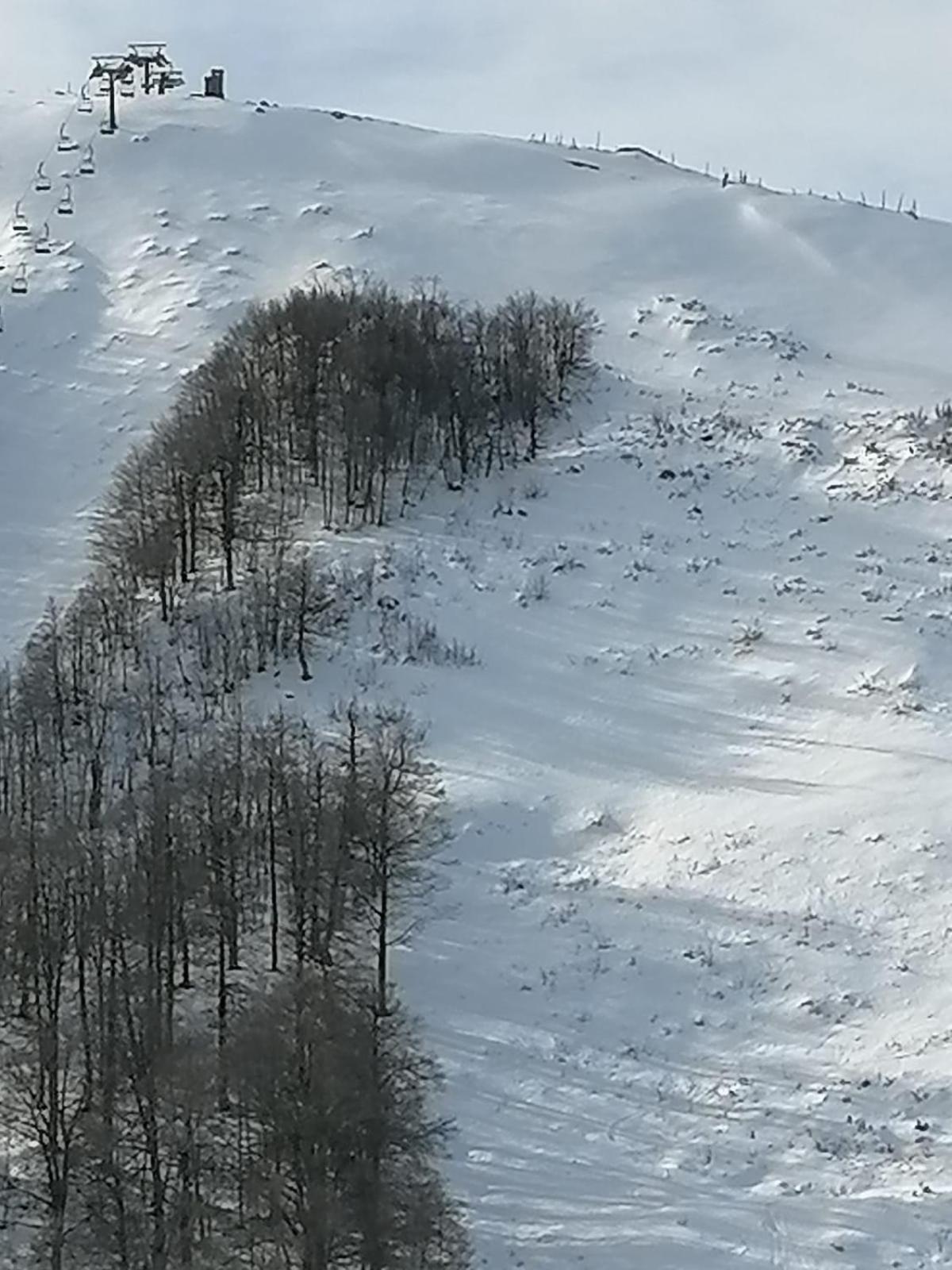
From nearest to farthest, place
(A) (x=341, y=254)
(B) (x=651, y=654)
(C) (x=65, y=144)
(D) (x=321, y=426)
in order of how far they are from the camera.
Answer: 1. (B) (x=651, y=654)
2. (D) (x=321, y=426)
3. (A) (x=341, y=254)
4. (C) (x=65, y=144)

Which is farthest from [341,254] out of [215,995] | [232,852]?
[215,995]

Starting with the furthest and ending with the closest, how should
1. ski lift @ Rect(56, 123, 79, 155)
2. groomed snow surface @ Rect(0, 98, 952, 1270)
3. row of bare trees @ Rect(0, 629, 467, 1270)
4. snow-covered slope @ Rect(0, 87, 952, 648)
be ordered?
ski lift @ Rect(56, 123, 79, 155) < snow-covered slope @ Rect(0, 87, 952, 648) < groomed snow surface @ Rect(0, 98, 952, 1270) < row of bare trees @ Rect(0, 629, 467, 1270)

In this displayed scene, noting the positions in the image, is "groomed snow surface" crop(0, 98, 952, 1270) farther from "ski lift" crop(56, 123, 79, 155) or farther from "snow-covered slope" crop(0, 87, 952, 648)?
"ski lift" crop(56, 123, 79, 155)

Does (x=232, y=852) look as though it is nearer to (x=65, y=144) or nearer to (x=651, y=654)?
(x=651, y=654)

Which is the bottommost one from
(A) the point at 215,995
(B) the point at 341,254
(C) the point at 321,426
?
(A) the point at 215,995

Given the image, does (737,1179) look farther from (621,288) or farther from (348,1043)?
(621,288)

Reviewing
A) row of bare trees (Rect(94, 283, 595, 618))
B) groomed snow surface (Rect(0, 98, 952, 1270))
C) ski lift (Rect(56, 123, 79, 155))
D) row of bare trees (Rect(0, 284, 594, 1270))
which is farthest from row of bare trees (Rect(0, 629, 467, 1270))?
ski lift (Rect(56, 123, 79, 155))
